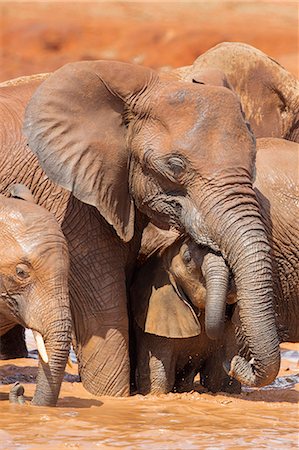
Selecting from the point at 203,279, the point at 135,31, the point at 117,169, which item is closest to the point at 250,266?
the point at 203,279

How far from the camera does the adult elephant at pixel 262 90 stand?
37.8ft

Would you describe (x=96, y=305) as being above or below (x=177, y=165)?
below

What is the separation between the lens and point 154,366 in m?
8.98

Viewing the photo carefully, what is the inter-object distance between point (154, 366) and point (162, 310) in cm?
33

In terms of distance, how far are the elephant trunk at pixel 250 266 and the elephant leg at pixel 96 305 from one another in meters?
0.85

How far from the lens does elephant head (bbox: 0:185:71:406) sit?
778cm

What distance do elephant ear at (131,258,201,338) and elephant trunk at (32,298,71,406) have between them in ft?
3.99

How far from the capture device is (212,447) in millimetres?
7188

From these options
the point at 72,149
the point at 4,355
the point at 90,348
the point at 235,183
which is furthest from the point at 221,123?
the point at 4,355

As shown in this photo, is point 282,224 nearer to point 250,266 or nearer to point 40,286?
point 250,266

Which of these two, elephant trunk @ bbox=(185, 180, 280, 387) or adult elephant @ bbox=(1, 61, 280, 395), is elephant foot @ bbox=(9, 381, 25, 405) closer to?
adult elephant @ bbox=(1, 61, 280, 395)

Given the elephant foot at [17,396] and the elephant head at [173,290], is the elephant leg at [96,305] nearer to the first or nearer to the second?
the elephant head at [173,290]

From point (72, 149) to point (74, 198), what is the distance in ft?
0.99

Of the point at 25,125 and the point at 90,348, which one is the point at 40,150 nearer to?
the point at 25,125
